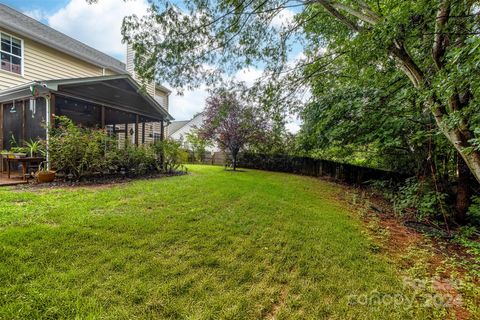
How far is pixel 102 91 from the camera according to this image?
7895 millimetres

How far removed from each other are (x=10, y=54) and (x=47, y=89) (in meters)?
3.62

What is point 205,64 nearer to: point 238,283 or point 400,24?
point 400,24

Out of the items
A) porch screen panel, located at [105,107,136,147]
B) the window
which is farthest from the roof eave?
porch screen panel, located at [105,107,136,147]

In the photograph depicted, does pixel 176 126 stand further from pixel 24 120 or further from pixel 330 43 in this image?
pixel 330 43

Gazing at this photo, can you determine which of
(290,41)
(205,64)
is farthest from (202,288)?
(290,41)

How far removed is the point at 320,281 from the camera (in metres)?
2.39

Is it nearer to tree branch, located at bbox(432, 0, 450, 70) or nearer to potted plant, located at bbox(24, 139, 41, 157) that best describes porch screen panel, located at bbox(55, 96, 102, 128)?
potted plant, located at bbox(24, 139, 41, 157)

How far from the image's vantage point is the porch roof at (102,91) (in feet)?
20.7

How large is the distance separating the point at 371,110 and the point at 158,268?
6.15m

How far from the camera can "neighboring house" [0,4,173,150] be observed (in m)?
6.75

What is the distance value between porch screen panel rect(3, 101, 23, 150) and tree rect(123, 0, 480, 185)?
633 centimetres

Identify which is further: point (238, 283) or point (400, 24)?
point (400, 24)

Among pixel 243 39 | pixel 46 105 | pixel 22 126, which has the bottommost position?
pixel 22 126

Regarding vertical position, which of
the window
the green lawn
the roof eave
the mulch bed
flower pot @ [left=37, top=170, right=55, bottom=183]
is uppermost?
the roof eave
